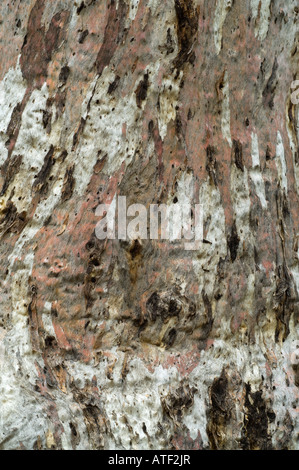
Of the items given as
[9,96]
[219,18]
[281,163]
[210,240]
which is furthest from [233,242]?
[9,96]

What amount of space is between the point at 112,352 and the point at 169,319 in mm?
191

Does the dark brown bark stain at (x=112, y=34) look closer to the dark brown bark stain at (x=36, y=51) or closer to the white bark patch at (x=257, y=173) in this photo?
the dark brown bark stain at (x=36, y=51)

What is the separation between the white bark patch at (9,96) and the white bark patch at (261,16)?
798 mm

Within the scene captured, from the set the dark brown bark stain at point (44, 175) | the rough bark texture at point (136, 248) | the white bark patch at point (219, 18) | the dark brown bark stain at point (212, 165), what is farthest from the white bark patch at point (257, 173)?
the dark brown bark stain at point (44, 175)

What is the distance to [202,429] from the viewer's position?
4.66 feet

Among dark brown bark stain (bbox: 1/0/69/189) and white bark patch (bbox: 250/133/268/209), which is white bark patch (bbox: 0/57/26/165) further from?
white bark patch (bbox: 250/133/268/209)

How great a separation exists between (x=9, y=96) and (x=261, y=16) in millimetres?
884

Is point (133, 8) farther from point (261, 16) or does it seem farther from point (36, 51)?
point (261, 16)

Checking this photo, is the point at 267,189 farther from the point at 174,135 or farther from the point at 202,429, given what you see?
the point at 202,429

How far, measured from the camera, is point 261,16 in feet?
5.61

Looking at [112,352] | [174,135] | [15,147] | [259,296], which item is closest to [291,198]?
[259,296]

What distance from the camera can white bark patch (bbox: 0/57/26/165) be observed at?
1595mm

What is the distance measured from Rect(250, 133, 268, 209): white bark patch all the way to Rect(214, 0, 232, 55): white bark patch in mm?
318

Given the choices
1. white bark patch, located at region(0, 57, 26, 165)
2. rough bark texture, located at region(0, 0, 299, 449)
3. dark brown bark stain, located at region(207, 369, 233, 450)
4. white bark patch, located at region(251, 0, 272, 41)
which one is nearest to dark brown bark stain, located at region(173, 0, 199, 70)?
rough bark texture, located at region(0, 0, 299, 449)
